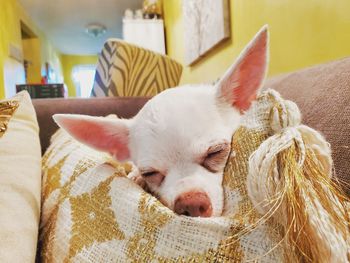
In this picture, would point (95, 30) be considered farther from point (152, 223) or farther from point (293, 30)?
point (152, 223)

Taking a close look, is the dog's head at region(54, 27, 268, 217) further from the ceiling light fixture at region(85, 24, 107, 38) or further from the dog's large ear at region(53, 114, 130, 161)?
the ceiling light fixture at region(85, 24, 107, 38)

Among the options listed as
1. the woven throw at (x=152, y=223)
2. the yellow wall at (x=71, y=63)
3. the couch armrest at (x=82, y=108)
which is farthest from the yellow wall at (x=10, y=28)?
the woven throw at (x=152, y=223)

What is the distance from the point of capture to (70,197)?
661 millimetres

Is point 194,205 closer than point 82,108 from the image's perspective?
Yes

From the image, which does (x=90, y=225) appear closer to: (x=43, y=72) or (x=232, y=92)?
(x=232, y=92)

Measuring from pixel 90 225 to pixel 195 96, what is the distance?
30 cm

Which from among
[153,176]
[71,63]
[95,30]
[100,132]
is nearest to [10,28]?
[95,30]

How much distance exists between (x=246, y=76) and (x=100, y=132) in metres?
0.33

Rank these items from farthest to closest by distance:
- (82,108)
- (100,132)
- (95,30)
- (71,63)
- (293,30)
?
(71,63), (95,30), (293,30), (82,108), (100,132)

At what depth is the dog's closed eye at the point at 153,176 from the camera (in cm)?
63

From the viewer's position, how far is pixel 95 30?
7176mm

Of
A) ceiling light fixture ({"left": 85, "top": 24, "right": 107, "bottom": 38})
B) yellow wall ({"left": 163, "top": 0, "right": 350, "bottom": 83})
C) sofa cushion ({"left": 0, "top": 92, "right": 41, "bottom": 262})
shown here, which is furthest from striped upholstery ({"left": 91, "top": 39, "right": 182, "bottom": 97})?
ceiling light fixture ({"left": 85, "top": 24, "right": 107, "bottom": 38})

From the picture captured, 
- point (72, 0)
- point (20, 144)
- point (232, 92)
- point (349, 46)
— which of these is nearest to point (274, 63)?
point (349, 46)

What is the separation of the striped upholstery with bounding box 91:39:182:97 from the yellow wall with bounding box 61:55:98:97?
8.62m
